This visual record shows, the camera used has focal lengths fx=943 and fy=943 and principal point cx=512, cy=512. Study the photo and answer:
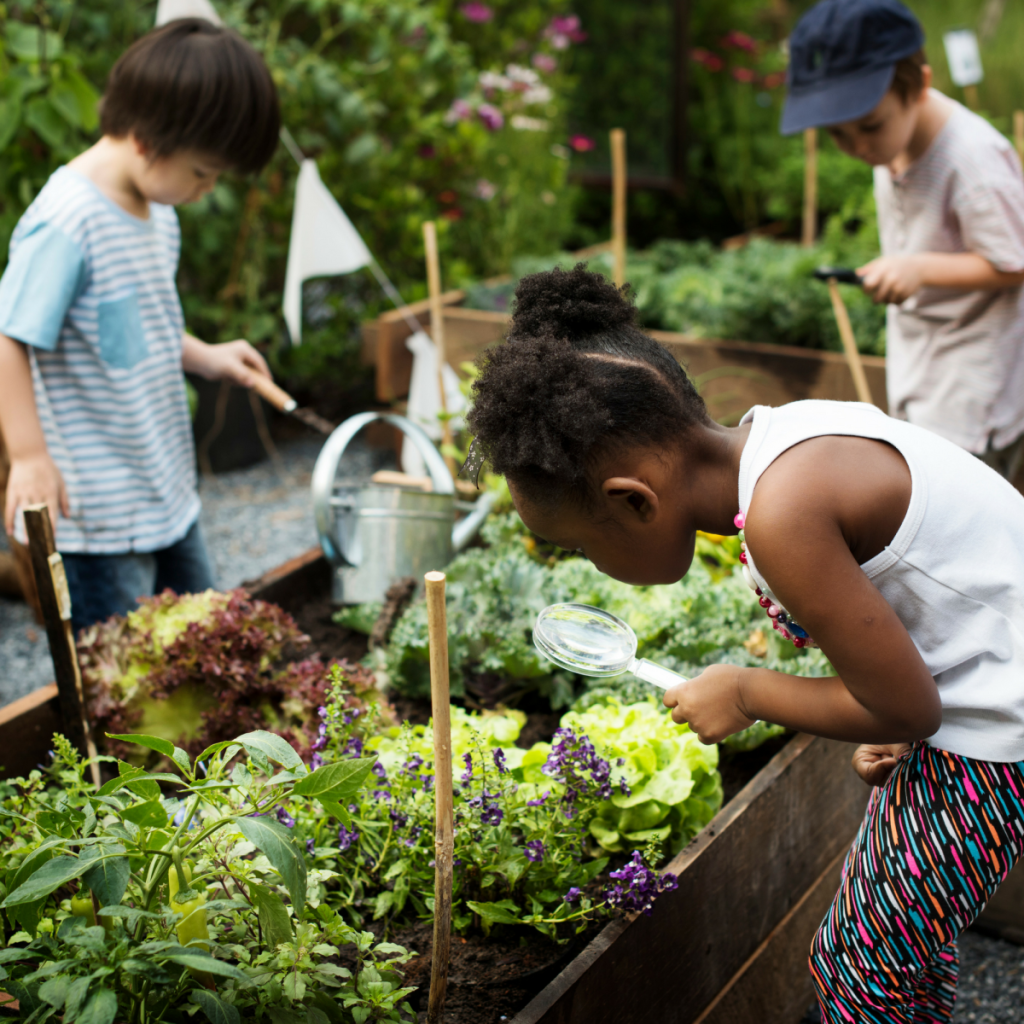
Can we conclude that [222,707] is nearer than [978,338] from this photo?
Yes

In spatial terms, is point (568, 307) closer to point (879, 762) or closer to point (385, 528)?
point (879, 762)

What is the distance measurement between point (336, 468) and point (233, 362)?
0.43 metres

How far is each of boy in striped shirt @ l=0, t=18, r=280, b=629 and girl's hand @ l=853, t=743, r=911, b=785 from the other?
1.52 meters

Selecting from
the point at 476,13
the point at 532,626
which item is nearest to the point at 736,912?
the point at 532,626

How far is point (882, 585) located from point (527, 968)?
2.35 feet

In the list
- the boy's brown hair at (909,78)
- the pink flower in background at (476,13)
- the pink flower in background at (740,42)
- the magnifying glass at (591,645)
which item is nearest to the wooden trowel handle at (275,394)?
the magnifying glass at (591,645)

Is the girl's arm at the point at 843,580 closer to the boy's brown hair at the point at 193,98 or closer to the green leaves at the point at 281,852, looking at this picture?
A: the green leaves at the point at 281,852

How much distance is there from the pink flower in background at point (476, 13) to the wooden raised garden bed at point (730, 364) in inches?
72.9

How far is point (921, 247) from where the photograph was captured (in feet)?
7.61

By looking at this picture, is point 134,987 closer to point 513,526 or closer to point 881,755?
point 881,755

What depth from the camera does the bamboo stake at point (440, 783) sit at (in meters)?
1.01

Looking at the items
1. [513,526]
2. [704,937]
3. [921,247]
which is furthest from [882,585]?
[921,247]

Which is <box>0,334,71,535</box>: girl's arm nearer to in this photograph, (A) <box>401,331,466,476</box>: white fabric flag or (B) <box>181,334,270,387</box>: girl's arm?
(B) <box>181,334,270,387</box>: girl's arm

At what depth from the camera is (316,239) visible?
2.80 metres
